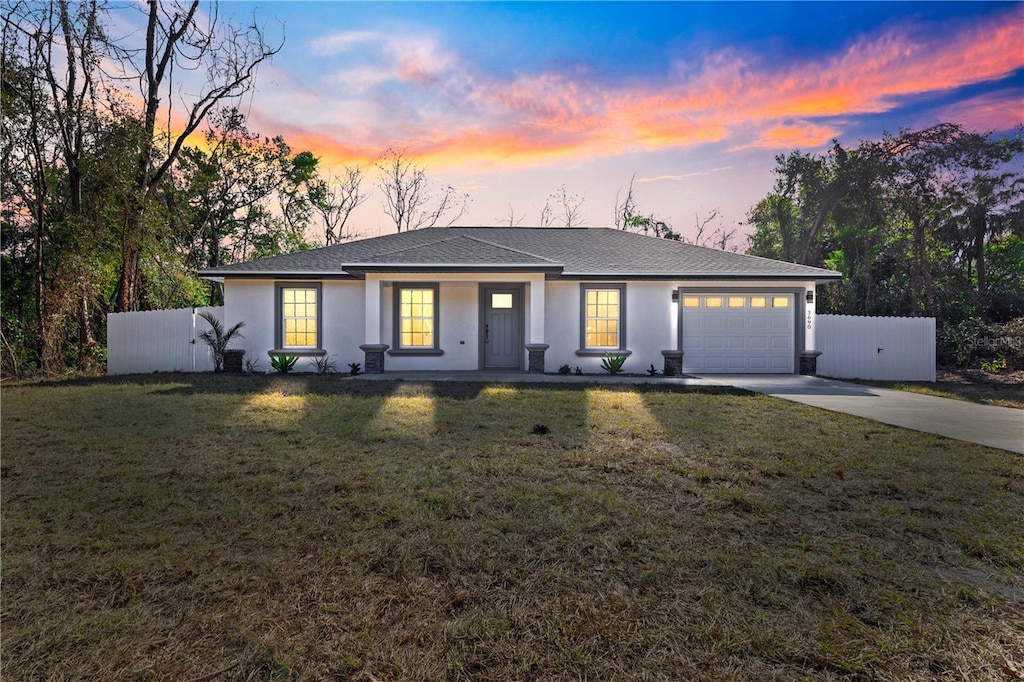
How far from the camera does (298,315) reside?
48.8ft

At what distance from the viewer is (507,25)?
1162 cm

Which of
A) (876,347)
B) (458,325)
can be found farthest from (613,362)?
(876,347)

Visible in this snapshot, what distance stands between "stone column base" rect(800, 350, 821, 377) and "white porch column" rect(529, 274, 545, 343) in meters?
7.59

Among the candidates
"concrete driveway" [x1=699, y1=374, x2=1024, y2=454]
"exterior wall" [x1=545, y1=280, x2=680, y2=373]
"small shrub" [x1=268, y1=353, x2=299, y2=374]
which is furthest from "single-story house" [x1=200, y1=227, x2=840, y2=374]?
"concrete driveway" [x1=699, y1=374, x2=1024, y2=454]

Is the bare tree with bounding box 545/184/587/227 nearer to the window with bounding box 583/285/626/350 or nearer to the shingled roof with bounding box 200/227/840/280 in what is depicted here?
the shingled roof with bounding box 200/227/840/280

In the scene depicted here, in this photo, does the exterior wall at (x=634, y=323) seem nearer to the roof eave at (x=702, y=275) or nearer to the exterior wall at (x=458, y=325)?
the roof eave at (x=702, y=275)

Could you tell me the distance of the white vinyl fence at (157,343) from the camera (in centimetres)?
1446

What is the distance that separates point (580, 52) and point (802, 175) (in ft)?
57.2

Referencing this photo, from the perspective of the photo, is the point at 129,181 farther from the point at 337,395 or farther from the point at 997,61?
the point at 997,61

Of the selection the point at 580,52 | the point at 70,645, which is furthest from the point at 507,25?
the point at 70,645

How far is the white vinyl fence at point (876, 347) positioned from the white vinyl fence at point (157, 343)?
58.8 ft

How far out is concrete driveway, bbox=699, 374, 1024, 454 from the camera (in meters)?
7.02

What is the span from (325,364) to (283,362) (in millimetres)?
1118

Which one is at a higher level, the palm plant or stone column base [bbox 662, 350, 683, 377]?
the palm plant
